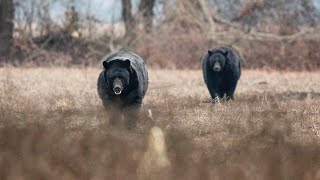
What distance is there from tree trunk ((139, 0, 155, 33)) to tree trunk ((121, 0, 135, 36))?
440mm

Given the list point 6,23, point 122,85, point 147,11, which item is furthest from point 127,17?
point 122,85

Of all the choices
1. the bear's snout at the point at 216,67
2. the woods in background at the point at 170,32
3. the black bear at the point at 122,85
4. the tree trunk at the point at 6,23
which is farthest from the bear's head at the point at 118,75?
the tree trunk at the point at 6,23

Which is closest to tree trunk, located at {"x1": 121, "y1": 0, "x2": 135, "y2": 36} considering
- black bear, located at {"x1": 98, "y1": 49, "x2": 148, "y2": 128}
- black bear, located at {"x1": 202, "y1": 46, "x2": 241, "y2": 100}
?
black bear, located at {"x1": 202, "y1": 46, "x2": 241, "y2": 100}

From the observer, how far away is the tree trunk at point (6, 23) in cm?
2625

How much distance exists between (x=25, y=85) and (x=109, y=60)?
6219 mm

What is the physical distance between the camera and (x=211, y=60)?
1175 cm

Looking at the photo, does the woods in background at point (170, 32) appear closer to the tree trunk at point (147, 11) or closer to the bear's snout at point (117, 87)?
the tree trunk at point (147, 11)

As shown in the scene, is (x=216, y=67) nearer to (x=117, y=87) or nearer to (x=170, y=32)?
(x=117, y=87)

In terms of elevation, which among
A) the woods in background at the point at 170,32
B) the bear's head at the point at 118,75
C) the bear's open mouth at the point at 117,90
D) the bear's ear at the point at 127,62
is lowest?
the bear's open mouth at the point at 117,90

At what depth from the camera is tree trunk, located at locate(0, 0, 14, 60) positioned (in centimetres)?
2625

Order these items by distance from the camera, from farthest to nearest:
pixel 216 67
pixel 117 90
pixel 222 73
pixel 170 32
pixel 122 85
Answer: pixel 170 32, pixel 222 73, pixel 216 67, pixel 122 85, pixel 117 90

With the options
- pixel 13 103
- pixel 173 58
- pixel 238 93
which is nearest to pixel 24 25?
pixel 173 58

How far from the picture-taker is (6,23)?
1040 inches

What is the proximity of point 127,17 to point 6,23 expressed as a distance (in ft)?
15.0
